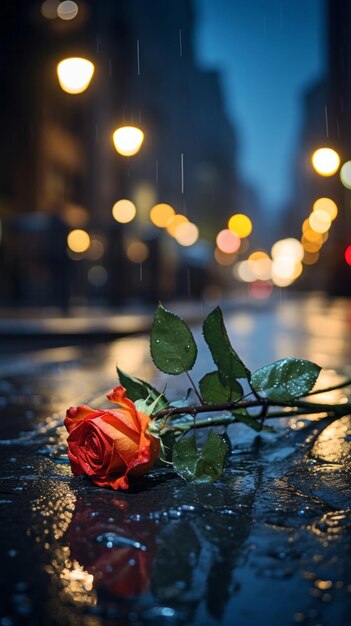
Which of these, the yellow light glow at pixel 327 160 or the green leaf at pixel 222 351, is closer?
the green leaf at pixel 222 351

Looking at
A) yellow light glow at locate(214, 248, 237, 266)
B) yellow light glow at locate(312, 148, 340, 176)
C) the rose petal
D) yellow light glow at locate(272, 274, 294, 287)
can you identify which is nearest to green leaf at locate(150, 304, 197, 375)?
the rose petal

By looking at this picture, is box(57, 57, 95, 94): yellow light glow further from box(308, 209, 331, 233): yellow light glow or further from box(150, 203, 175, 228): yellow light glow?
box(150, 203, 175, 228): yellow light glow

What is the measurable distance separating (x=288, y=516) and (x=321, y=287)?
230 feet

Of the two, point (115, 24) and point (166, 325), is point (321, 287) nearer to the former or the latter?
point (115, 24)

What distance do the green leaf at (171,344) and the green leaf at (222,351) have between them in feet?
0.19

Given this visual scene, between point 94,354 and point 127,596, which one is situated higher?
point 127,596

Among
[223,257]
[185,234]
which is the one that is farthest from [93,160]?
[223,257]

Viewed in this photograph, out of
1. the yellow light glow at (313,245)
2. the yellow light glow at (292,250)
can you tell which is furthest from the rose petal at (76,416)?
the yellow light glow at (292,250)

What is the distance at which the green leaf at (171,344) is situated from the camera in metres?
2.14

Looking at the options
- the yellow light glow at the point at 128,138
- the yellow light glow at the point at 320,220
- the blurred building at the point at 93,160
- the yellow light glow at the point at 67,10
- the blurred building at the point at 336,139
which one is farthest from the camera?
the blurred building at the point at 336,139

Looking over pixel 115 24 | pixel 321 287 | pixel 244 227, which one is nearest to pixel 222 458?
pixel 115 24

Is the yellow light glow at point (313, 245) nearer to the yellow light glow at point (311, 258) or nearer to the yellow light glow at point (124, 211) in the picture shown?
the yellow light glow at point (311, 258)

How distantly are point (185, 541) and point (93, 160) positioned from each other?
39.2 meters

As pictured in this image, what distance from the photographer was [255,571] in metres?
1.36
